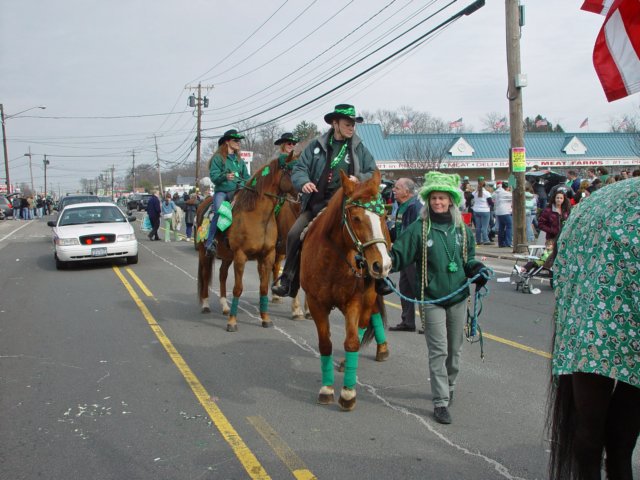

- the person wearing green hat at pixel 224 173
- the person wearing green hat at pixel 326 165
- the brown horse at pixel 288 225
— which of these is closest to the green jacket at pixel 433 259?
the person wearing green hat at pixel 326 165

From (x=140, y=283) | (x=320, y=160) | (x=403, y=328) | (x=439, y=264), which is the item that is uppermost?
(x=320, y=160)

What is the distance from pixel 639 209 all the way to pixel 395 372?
13.5ft

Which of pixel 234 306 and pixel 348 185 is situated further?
pixel 234 306

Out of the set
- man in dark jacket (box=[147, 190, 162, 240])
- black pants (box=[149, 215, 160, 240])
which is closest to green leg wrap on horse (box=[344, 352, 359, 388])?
man in dark jacket (box=[147, 190, 162, 240])

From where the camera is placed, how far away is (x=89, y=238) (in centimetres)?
1520

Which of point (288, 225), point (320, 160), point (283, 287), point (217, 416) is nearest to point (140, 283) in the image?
point (288, 225)

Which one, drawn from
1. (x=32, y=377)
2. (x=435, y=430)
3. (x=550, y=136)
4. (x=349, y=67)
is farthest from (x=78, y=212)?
(x=550, y=136)

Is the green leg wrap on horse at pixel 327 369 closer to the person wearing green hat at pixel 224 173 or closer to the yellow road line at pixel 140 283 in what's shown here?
the person wearing green hat at pixel 224 173

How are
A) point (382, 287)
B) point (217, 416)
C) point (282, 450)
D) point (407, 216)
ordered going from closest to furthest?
point (282, 450)
point (217, 416)
point (382, 287)
point (407, 216)

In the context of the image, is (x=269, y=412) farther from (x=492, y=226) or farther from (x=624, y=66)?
(x=492, y=226)

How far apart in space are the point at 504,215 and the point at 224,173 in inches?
460

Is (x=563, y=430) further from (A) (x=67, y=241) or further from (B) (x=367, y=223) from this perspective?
(A) (x=67, y=241)

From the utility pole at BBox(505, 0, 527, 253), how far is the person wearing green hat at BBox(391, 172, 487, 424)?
1160 cm

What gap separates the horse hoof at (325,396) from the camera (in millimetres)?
5312
